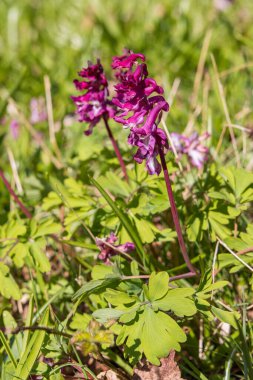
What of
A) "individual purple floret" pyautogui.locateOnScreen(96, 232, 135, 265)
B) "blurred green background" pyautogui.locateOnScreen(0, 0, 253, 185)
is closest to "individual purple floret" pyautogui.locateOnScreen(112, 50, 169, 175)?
"individual purple floret" pyautogui.locateOnScreen(96, 232, 135, 265)

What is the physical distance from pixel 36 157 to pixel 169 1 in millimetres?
3398

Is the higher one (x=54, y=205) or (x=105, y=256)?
(x=54, y=205)

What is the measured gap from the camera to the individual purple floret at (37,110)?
4.87 metres

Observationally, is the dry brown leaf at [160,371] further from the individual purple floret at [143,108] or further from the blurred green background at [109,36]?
the blurred green background at [109,36]

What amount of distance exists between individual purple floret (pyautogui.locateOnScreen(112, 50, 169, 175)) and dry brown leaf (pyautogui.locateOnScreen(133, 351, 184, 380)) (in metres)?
0.89

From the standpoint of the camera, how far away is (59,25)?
6344 millimetres

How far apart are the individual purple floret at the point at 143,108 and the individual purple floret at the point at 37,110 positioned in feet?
9.63

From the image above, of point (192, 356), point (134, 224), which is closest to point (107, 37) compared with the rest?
point (134, 224)

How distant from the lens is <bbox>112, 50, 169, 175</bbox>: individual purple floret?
1.96 m

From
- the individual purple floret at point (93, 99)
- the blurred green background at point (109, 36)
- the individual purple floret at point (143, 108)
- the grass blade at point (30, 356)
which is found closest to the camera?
the individual purple floret at point (143, 108)

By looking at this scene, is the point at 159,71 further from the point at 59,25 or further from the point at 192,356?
the point at 192,356

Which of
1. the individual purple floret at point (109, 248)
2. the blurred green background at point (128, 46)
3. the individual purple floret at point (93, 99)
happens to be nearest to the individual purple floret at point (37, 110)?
the blurred green background at point (128, 46)

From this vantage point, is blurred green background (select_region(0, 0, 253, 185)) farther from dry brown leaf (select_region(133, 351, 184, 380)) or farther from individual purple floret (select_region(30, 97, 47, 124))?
dry brown leaf (select_region(133, 351, 184, 380))

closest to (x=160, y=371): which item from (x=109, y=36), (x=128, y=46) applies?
(x=128, y=46)
